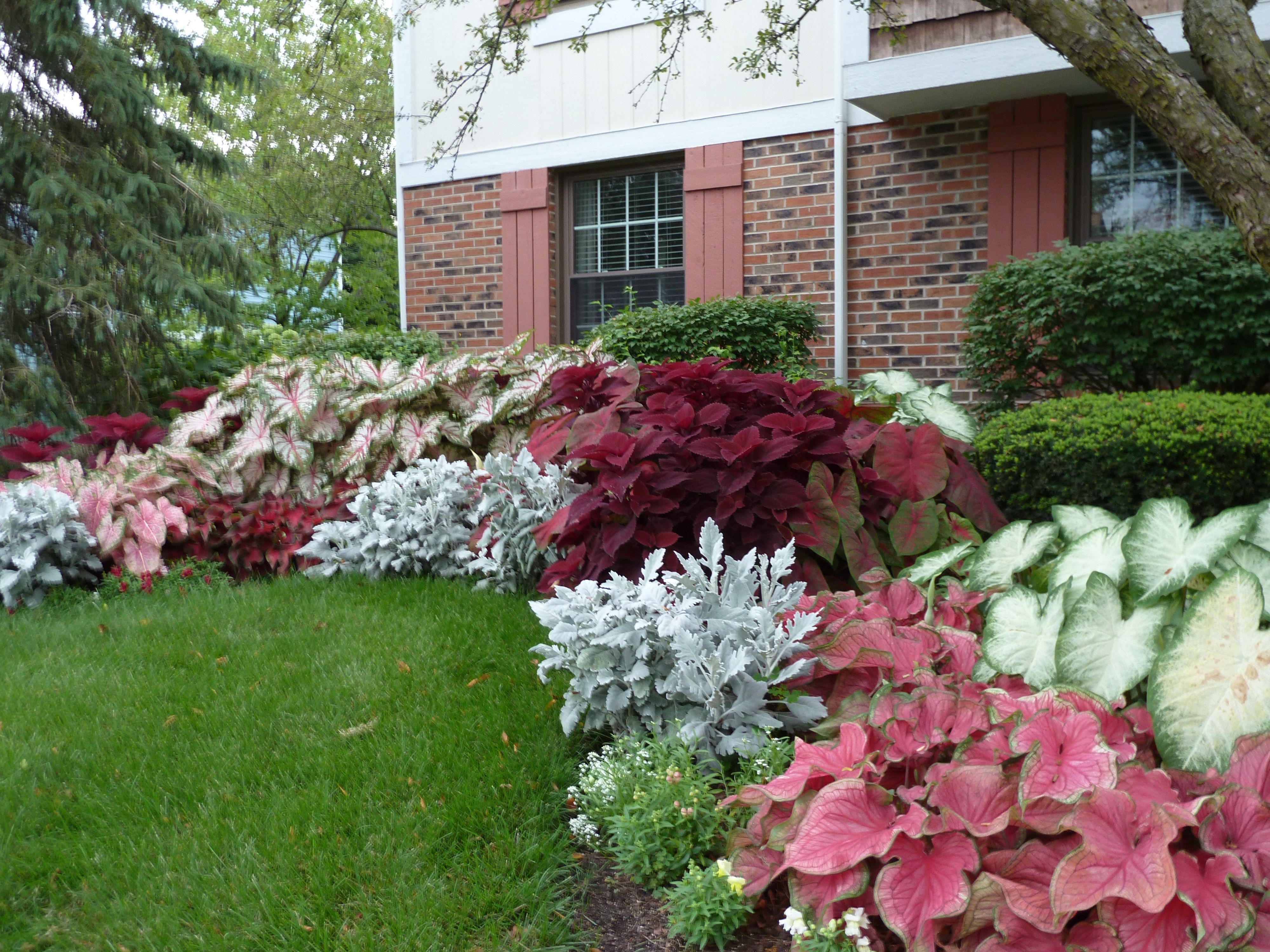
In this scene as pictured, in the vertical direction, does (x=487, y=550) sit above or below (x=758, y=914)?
above

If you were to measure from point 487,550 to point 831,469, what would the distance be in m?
1.37

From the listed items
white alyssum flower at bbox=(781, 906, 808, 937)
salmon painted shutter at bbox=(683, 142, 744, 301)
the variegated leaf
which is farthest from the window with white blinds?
white alyssum flower at bbox=(781, 906, 808, 937)

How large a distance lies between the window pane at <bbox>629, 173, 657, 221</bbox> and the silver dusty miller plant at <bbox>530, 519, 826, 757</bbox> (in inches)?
212

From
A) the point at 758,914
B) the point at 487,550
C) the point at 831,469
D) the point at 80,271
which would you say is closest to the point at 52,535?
the point at 487,550

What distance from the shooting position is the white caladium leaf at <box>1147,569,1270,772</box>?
158 cm

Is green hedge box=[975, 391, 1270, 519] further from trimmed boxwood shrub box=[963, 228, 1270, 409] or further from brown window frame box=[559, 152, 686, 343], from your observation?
brown window frame box=[559, 152, 686, 343]

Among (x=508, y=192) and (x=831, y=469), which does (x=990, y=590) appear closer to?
(x=831, y=469)

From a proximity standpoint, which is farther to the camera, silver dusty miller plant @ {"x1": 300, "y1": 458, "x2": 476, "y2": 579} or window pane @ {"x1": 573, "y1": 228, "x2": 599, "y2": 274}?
window pane @ {"x1": 573, "y1": 228, "x2": 599, "y2": 274}

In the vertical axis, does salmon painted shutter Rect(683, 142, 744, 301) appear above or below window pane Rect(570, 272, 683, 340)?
above

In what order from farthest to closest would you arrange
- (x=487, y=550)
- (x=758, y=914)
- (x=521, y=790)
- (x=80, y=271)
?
(x=80, y=271) < (x=487, y=550) < (x=521, y=790) < (x=758, y=914)

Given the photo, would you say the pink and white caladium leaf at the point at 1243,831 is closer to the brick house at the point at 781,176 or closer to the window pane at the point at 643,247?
the brick house at the point at 781,176

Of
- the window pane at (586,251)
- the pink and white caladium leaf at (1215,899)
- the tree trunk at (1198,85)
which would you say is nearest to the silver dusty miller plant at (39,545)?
the pink and white caladium leaf at (1215,899)

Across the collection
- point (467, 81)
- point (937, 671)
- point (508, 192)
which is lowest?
point (937, 671)

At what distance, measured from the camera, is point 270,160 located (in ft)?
50.1
